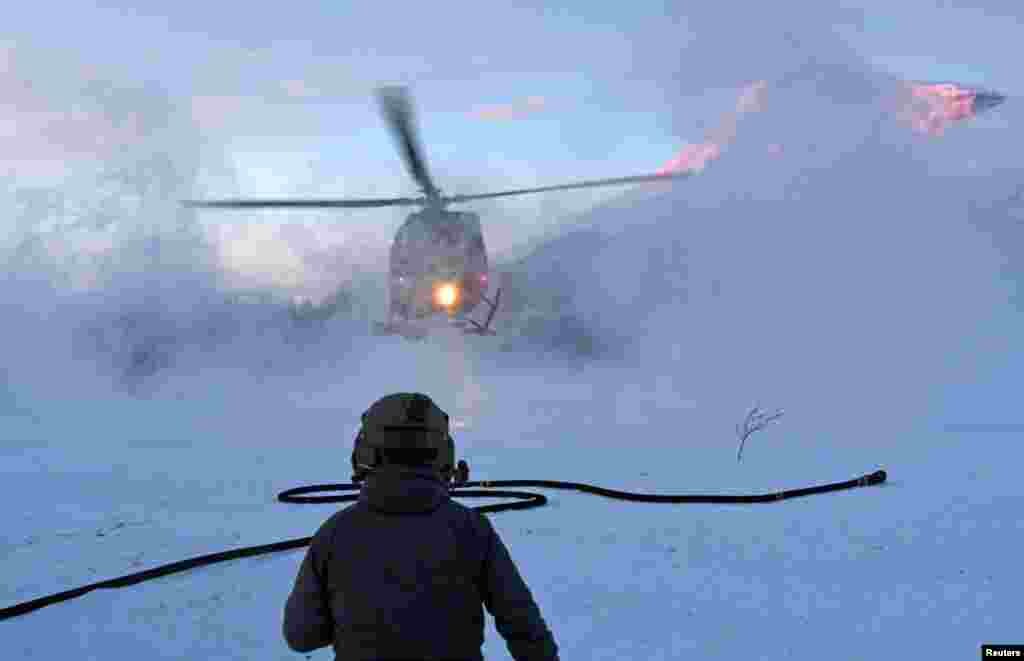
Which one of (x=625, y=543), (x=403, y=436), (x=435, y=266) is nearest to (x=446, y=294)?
(x=435, y=266)

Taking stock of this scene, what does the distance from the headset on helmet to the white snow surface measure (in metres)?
3.82

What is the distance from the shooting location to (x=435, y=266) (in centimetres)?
2123

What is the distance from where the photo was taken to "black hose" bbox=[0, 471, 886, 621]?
780cm

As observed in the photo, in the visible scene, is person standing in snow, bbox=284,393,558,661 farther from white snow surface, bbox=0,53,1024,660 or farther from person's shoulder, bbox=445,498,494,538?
white snow surface, bbox=0,53,1024,660

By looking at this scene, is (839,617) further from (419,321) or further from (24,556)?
(419,321)

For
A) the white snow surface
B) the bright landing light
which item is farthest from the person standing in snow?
the bright landing light

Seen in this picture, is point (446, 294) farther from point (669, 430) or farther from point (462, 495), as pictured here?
point (462, 495)

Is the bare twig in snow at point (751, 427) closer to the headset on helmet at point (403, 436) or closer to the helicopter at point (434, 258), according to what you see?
the helicopter at point (434, 258)

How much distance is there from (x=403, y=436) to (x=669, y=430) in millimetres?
17722

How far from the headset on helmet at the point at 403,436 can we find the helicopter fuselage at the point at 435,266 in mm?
18123

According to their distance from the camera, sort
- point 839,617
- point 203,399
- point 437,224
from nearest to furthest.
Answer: point 839,617 → point 437,224 → point 203,399

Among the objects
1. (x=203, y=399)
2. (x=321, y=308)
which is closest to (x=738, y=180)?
(x=321, y=308)

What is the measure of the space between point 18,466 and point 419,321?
948 cm

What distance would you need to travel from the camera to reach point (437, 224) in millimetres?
21266
